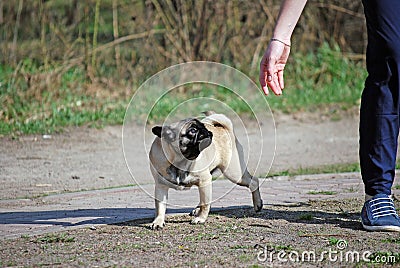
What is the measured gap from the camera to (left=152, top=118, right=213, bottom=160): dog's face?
4.05 meters

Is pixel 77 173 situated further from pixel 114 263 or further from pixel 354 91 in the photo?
pixel 354 91

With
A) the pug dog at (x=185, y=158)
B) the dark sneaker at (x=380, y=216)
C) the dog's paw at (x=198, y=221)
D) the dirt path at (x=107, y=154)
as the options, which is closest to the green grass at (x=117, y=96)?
the dirt path at (x=107, y=154)

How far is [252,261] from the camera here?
10.8ft

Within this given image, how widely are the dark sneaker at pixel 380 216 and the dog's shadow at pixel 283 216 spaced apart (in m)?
0.11

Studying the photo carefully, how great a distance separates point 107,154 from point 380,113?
3.95m

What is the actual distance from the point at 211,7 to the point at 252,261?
24.7 ft

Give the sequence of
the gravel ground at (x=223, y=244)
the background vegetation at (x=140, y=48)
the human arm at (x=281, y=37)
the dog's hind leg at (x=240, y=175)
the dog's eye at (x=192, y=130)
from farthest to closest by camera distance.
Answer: the background vegetation at (x=140, y=48) → the dog's hind leg at (x=240, y=175) → the dog's eye at (x=192, y=130) → the human arm at (x=281, y=37) → the gravel ground at (x=223, y=244)

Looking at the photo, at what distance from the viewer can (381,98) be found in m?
3.93

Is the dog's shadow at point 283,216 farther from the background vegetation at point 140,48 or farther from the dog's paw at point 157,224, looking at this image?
the background vegetation at point 140,48

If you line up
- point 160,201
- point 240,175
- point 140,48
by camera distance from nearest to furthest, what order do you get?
point 160,201
point 240,175
point 140,48

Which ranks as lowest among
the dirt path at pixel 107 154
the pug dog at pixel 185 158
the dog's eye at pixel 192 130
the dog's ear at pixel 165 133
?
the dirt path at pixel 107 154

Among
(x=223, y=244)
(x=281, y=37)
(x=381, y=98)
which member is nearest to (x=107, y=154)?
(x=223, y=244)

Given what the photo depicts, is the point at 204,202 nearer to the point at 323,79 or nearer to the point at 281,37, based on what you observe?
the point at 281,37

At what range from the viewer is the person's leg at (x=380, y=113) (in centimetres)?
380
